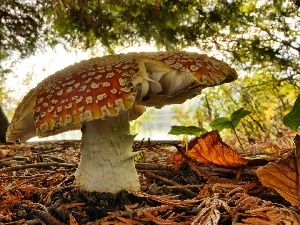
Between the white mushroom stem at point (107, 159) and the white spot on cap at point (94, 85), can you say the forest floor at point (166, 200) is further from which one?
the white spot on cap at point (94, 85)

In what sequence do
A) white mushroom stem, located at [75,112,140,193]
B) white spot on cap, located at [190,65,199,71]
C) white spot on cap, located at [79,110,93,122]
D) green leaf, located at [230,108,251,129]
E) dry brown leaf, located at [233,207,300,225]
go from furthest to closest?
green leaf, located at [230,108,251,129] → white mushroom stem, located at [75,112,140,193] → white spot on cap, located at [190,65,199,71] → white spot on cap, located at [79,110,93,122] → dry brown leaf, located at [233,207,300,225]

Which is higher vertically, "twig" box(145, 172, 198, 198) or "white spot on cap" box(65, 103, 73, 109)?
"white spot on cap" box(65, 103, 73, 109)

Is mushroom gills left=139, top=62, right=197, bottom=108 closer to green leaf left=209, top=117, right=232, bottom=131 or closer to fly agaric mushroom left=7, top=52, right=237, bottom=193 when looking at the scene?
fly agaric mushroom left=7, top=52, right=237, bottom=193

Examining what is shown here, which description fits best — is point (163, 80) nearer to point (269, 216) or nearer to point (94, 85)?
point (94, 85)

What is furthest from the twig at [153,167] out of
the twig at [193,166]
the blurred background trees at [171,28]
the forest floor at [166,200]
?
the blurred background trees at [171,28]

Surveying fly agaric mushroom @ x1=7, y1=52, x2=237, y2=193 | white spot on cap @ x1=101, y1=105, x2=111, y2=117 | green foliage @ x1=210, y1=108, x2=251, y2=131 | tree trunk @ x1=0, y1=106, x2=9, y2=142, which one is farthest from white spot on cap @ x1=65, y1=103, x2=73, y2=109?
tree trunk @ x1=0, y1=106, x2=9, y2=142

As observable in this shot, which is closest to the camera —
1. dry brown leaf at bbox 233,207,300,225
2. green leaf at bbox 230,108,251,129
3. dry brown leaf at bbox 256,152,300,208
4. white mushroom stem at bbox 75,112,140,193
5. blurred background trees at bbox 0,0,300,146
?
dry brown leaf at bbox 233,207,300,225

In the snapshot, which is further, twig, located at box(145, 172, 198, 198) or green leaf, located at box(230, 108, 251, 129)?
green leaf, located at box(230, 108, 251, 129)

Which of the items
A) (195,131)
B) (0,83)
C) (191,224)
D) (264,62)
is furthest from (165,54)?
(0,83)
